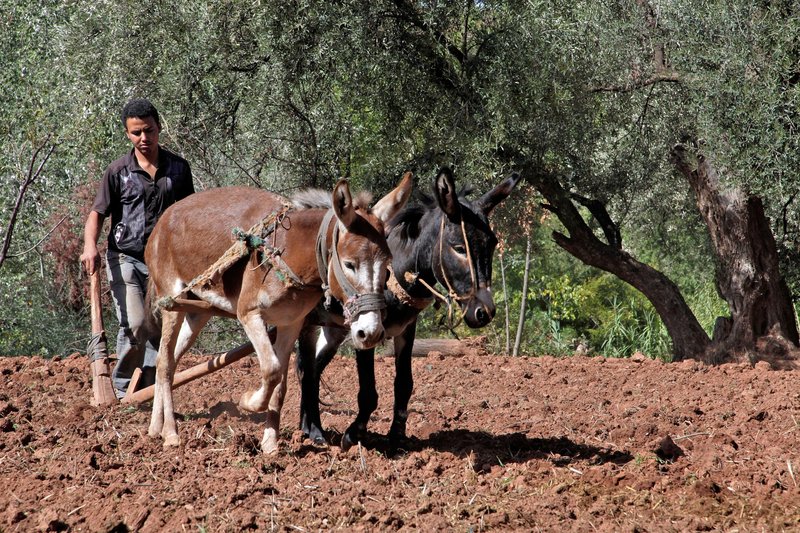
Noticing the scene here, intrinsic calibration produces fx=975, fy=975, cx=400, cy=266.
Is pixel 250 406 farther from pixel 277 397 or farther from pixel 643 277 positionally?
pixel 643 277

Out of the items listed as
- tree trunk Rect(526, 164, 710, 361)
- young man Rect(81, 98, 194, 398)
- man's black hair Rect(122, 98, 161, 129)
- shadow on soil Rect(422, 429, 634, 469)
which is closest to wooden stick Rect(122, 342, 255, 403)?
young man Rect(81, 98, 194, 398)

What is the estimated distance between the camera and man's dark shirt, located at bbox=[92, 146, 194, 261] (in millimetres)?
7504

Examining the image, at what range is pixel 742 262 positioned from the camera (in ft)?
40.0

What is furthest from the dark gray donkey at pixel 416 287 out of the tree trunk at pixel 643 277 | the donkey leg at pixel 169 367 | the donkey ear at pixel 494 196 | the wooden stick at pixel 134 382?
the tree trunk at pixel 643 277

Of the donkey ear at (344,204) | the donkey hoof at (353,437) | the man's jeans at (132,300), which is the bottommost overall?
the donkey hoof at (353,437)

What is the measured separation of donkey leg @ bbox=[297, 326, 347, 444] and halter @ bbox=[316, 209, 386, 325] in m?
1.18

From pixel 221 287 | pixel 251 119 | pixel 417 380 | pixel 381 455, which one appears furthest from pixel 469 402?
pixel 251 119

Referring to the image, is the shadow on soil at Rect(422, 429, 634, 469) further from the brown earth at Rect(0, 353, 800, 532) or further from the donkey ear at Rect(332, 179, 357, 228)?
the donkey ear at Rect(332, 179, 357, 228)

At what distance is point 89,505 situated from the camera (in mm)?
5293

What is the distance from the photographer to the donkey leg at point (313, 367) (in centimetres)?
711

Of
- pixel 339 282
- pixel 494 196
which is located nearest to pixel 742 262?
pixel 494 196

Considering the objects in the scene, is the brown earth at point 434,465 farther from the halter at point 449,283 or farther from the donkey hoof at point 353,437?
the halter at point 449,283

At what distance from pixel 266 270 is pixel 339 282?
66 cm

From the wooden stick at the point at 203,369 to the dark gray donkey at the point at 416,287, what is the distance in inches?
18.0
